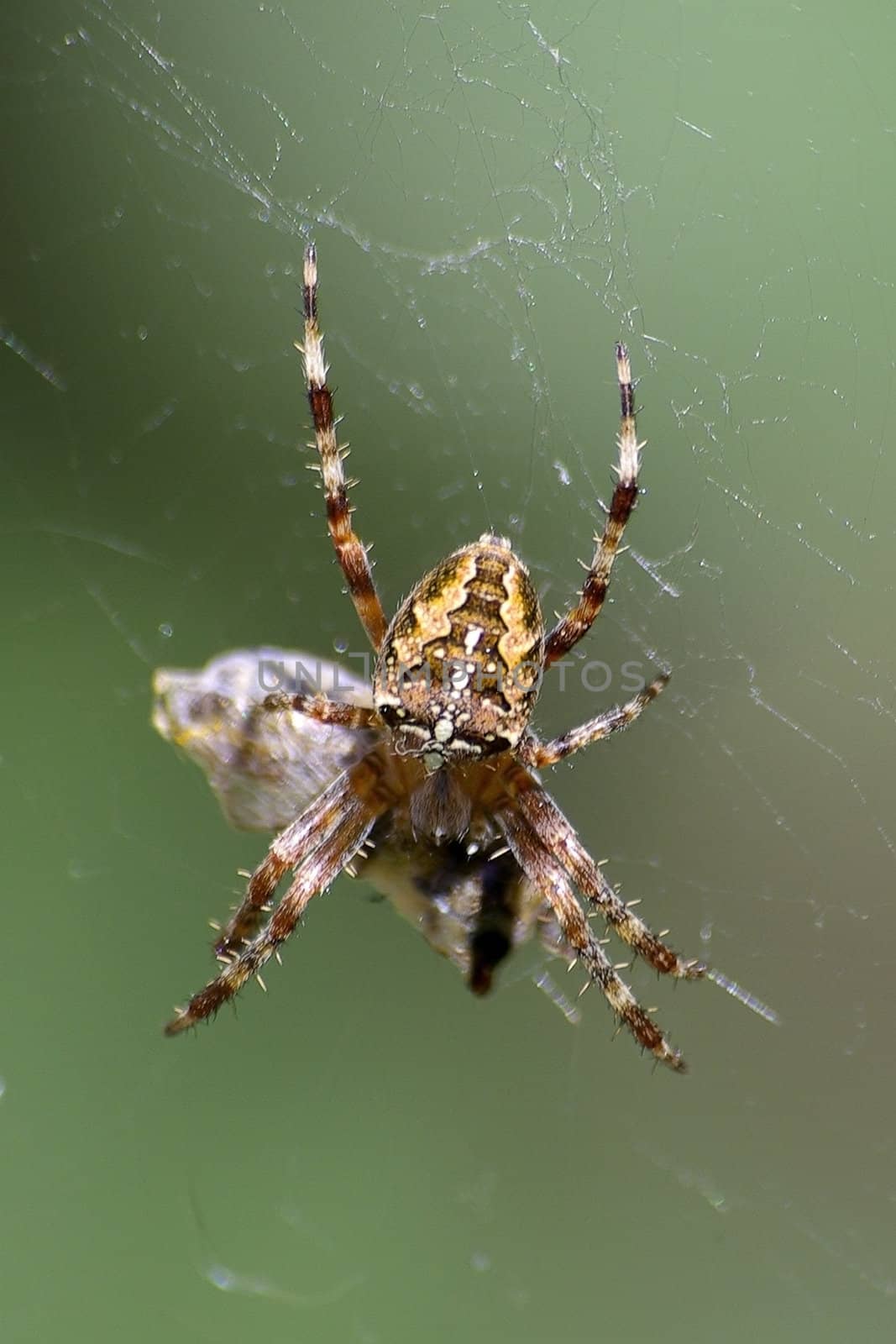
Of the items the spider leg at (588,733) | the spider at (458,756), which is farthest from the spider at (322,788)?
the spider leg at (588,733)

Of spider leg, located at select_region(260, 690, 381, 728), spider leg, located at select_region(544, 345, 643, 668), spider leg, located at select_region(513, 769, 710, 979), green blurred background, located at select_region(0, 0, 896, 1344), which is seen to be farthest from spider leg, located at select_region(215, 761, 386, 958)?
green blurred background, located at select_region(0, 0, 896, 1344)

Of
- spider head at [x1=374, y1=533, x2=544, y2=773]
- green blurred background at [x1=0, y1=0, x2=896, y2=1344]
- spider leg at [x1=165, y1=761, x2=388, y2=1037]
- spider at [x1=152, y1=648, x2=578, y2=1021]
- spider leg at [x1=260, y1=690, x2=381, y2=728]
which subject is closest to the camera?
spider head at [x1=374, y1=533, x2=544, y2=773]

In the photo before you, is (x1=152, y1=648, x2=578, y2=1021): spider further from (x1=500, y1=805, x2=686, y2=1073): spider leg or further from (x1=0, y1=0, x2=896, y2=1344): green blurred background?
(x1=0, y1=0, x2=896, y2=1344): green blurred background

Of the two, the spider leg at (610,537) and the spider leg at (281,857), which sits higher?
the spider leg at (610,537)

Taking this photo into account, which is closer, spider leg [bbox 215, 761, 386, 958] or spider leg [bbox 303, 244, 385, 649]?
spider leg [bbox 303, 244, 385, 649]

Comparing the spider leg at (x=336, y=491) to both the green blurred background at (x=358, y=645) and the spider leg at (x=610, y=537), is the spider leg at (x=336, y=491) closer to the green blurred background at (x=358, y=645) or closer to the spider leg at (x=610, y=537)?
the spider leg at (x=610, y=537)

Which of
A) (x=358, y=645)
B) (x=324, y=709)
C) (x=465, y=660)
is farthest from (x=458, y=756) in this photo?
(x=358, y=645)
